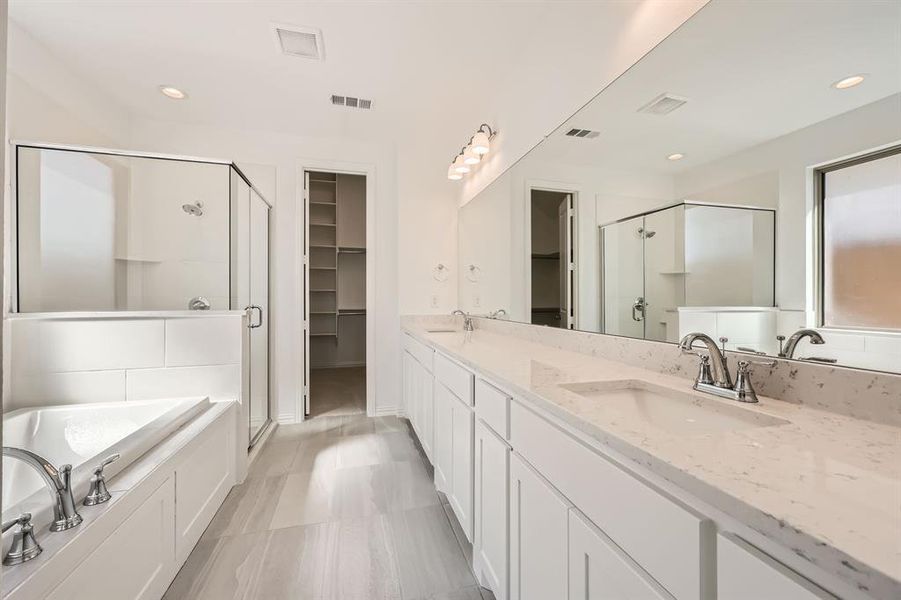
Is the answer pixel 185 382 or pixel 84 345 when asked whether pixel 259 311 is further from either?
pixel 84 345

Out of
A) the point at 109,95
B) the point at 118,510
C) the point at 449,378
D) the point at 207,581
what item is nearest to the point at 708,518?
the point at 449,378

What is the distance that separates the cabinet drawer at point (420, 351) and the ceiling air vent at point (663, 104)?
1.54m

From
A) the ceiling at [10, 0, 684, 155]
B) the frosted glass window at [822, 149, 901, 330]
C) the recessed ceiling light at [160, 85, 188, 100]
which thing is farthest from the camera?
the recessed ceiling light at [160, 85, 188, 100]

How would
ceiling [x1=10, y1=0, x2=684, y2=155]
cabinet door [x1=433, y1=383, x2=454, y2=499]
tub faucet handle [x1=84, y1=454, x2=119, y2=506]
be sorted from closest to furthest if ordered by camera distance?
tub faucet handle [x1=84, y1=454, x2=119, y2=506]
cabinet door [x1=433, y1=383, x2=454, y2=499]
ceiling [x1=10, y1=0, x2=684, y2=155]

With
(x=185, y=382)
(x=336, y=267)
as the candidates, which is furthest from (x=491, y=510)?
(x=336, y=267)

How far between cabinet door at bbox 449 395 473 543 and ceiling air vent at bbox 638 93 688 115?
1.31 metres

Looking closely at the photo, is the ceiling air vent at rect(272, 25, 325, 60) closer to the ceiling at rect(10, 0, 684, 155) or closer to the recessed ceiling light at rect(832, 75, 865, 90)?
the ceiling at rect(10, 0, 684, 155)

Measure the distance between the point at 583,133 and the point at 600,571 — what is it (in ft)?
5.41

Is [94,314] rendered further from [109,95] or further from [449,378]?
[449,378]

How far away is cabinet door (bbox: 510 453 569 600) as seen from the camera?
3.03 ft

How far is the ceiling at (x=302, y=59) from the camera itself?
1923 mm

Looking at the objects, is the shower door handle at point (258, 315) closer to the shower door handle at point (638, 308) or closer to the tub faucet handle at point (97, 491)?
the tub faucet handle at point (97, 491)

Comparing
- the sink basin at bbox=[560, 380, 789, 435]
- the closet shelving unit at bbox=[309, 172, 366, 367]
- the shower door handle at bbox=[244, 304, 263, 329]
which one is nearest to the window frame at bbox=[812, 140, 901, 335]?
the sink basin at bbox=[560, 380, 789, 435]

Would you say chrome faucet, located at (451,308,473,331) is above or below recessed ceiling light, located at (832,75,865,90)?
below
